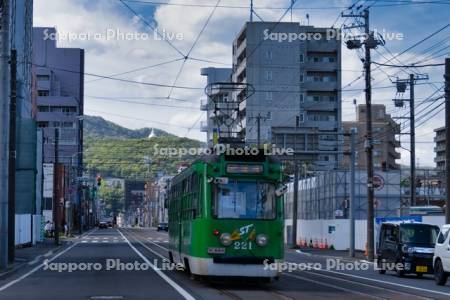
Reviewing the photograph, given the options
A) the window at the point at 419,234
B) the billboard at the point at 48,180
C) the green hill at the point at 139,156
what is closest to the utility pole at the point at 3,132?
the window at the point at 419,234

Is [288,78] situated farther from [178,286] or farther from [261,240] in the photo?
[261,240]

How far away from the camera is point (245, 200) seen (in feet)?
67.3

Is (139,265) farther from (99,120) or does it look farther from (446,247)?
(99,120)

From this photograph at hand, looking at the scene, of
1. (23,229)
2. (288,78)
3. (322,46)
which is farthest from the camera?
(322,46)

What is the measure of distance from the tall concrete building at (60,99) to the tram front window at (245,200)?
87.1 meters

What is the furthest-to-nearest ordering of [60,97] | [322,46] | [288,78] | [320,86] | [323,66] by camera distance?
[60,97] → [322,46] → [323,66] → [320,86] → [288,78]

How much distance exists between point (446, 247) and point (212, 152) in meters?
8.26

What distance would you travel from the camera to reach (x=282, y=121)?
244 ft

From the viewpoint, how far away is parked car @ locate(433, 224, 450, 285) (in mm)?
24094

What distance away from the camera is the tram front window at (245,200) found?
20.3 meters

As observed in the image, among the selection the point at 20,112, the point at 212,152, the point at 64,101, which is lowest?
the point at 212,152

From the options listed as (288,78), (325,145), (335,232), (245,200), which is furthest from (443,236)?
(288,78)

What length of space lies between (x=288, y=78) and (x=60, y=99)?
50149mm

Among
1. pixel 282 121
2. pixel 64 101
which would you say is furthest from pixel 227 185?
pixel 64 101
